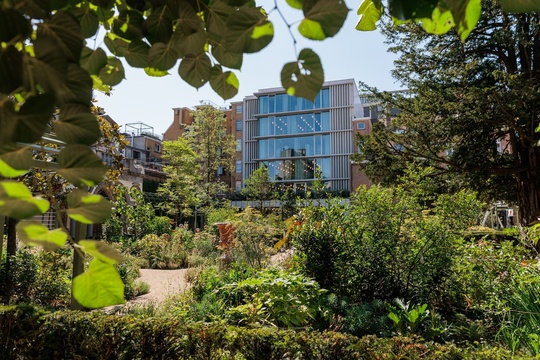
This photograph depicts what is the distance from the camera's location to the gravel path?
737 centimetres

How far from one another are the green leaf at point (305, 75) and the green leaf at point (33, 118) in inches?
14.4

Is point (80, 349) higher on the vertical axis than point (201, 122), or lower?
lower

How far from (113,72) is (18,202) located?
0.54m

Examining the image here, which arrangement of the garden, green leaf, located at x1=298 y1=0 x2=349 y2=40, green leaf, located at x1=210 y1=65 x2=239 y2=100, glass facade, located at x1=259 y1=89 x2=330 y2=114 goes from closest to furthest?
1. green leaf, located at x1=298 y1=0 x2=349 y2=40
2. green leaf, located at x1=210 y1=65 x2=239 y2=100
3. the garden
4. glass facade, located at x1=259 y1=89 x2=330 y2=114

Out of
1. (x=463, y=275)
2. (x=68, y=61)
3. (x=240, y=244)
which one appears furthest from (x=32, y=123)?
(x=240, y=244)

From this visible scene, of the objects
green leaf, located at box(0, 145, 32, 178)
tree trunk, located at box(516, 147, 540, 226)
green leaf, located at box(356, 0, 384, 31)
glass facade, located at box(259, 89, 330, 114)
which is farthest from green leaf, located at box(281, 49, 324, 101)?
glass facade, located at box(259, 89, 330, 114)

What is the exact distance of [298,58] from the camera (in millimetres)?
630

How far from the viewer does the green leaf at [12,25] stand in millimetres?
412

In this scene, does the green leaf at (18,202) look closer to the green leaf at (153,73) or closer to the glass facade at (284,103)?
the green leaf at (153,73)

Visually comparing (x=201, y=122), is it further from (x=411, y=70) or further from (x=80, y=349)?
(x=80, y=349)

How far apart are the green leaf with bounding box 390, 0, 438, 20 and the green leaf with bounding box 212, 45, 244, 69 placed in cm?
33

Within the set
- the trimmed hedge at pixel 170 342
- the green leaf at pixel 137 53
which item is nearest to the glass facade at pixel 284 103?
the trimmed hedge at pixel 170 342

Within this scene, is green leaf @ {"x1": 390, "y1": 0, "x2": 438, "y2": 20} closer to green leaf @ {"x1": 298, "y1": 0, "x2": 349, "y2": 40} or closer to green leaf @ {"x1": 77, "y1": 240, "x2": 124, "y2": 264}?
green leaf @ {"x1": 298, "y1": 0, "x2": 349, "y2": 40}

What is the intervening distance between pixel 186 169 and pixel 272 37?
28242 mm
